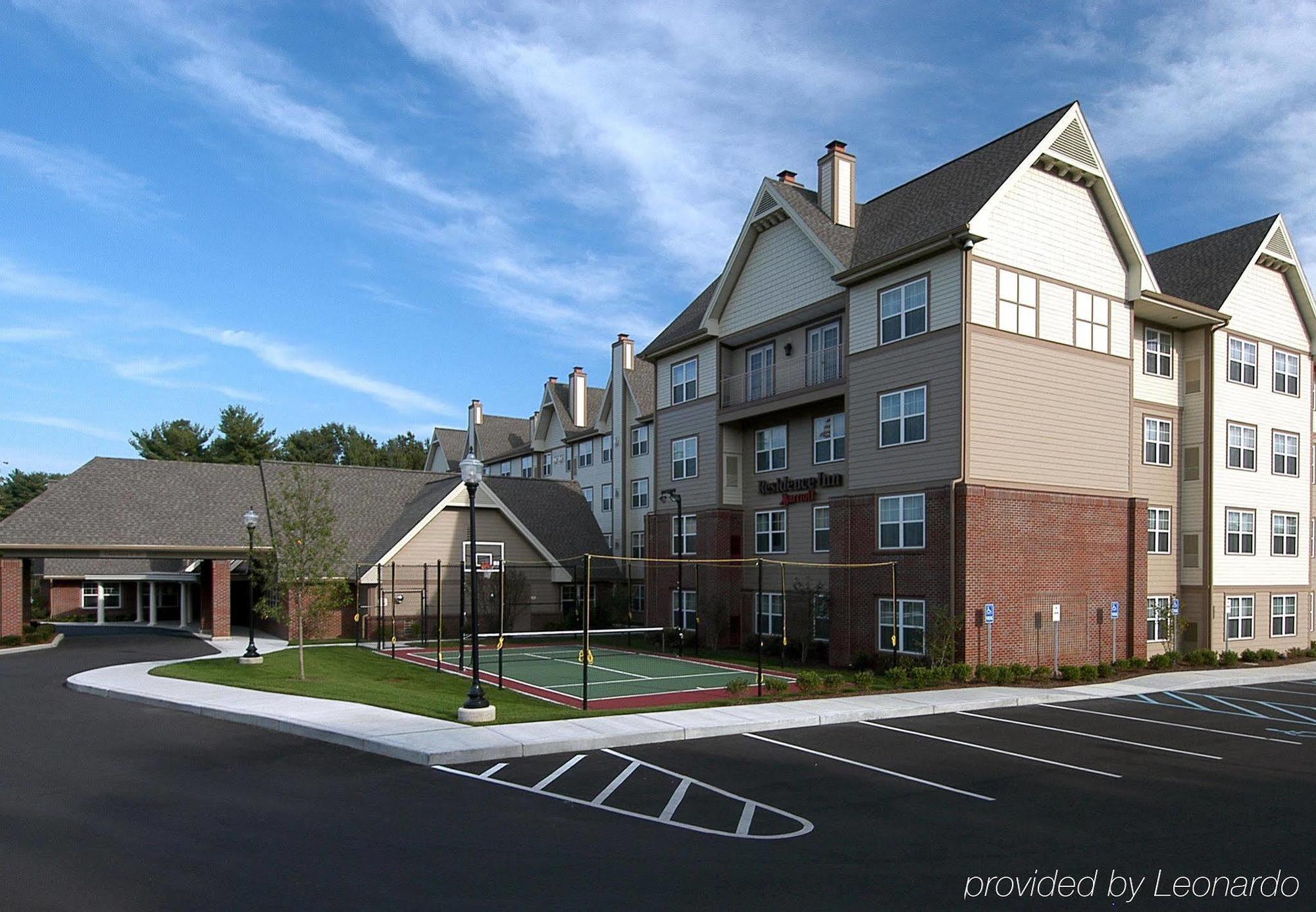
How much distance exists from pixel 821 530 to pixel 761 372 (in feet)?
20.1

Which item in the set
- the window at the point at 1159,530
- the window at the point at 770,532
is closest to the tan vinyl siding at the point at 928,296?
the window at the point at 770,532

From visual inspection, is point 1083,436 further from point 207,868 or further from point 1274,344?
point 207,868

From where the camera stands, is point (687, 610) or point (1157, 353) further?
point (687, 610)

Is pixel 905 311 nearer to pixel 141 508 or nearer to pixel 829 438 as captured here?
pixel 829 438

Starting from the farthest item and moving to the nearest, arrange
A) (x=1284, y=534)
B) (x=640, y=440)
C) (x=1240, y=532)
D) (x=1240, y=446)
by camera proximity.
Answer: (x=640, y=440) → (x=1284, y=534) → (x=1240, y=446) → (x=1240, y=532)

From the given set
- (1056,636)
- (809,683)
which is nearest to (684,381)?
(1056,636)

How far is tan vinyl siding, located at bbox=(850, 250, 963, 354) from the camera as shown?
2416cm

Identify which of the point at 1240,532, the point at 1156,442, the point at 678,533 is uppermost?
the point at 1156,442

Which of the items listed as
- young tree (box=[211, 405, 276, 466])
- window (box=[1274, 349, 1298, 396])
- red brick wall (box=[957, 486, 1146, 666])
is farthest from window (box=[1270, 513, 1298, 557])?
young tree (box=[211, 405, 276, 466])

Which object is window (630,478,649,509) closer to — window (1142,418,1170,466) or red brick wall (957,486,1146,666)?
window (1142,418,1170,466)

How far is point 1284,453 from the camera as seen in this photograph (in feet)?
108

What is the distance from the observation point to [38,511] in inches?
1358

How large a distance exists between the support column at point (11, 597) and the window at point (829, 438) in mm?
28753

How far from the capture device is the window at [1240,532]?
30625mm
